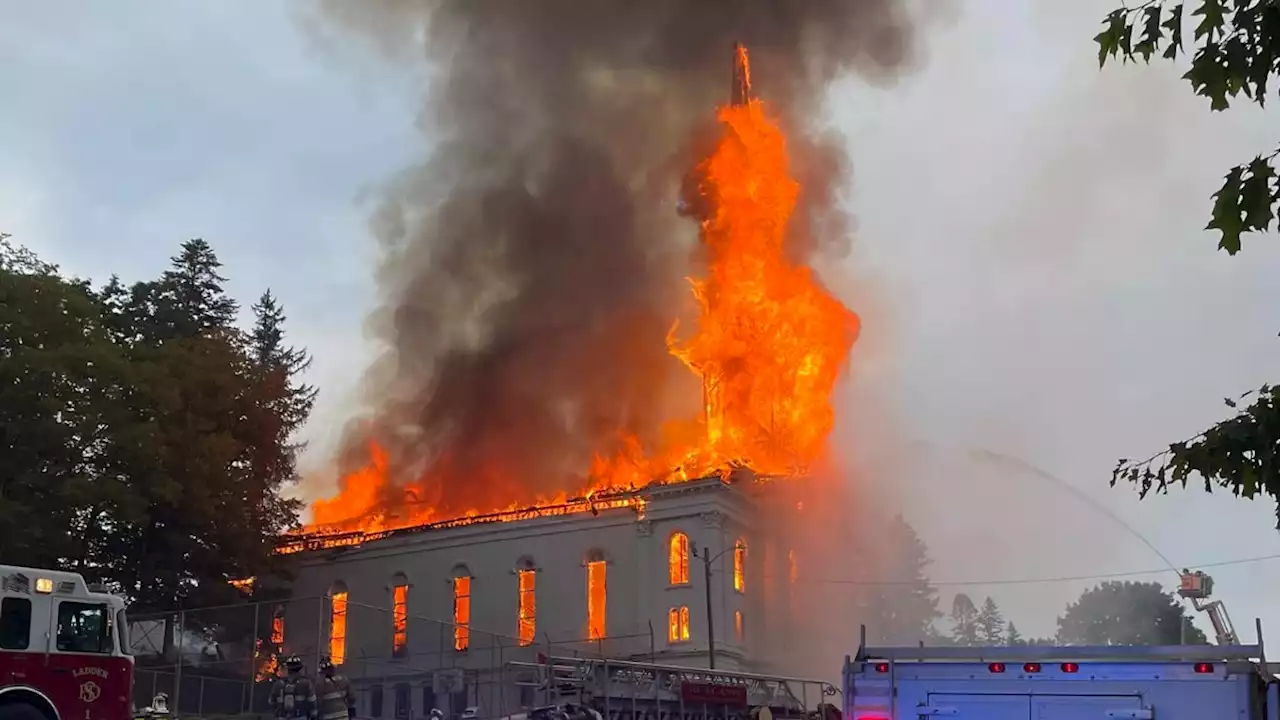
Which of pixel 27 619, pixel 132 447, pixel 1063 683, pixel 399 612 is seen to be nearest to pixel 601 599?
pixel 399 612

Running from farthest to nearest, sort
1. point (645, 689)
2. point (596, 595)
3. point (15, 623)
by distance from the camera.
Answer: point (596, 595) → point (645, 689) → point (15, 623)

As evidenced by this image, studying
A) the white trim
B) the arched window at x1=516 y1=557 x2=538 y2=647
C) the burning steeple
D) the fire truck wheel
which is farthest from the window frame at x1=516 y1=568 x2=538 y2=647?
the fire truck wheel

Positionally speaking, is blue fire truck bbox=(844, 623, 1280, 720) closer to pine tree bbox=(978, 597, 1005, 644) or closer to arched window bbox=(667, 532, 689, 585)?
arched window bbox=(667, 532, 689, 585)

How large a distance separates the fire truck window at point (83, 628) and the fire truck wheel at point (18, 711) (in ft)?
3.11

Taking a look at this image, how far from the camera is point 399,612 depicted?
51.2 meters

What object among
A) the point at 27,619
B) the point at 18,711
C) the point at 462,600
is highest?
the point at 462,600

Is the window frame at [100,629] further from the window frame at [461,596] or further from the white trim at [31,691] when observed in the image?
the window frame at [461,596]

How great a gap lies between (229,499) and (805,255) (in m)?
26.5

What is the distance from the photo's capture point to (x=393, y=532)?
54.4 meters

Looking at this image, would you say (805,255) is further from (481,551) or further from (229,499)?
(229,499)

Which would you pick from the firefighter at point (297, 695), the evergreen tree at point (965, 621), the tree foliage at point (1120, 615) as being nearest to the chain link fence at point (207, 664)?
the firefighter at point (297, 695)

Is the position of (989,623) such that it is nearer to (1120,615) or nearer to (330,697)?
(1120,615)

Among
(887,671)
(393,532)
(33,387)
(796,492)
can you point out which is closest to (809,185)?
(796,492)

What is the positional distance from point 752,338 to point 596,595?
12.1 meters
